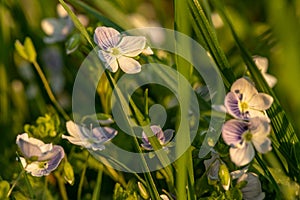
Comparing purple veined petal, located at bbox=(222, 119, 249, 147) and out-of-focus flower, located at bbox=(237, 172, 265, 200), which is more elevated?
purple veined petal, located at bbox=(222, 119, 249, 147)

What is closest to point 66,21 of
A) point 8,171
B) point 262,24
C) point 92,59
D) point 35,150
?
point 92,59

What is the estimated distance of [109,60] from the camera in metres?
0.80

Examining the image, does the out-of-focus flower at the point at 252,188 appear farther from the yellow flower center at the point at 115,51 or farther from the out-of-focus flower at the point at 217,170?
the yellow flower center at the point at 115,51

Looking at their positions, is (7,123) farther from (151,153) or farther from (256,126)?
(256,126)

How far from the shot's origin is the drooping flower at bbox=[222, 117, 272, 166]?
0.75m

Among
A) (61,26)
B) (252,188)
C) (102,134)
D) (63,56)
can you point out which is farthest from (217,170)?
(63,56)

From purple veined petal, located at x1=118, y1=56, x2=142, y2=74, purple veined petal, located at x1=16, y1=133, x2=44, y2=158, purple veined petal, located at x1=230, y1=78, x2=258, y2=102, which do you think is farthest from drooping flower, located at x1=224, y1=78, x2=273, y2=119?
purple veined petal, located at x1=16, y1=133, x2=44, y2=158

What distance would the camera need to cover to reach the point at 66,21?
120 cm

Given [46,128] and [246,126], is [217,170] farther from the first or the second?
[46,128]

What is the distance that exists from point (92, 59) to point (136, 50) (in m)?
0.22

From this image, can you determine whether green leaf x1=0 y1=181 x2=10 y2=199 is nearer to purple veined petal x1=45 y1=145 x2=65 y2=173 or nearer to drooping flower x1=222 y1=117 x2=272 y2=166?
purple veined petal x1=45 y1=145 x2=65 y2=173

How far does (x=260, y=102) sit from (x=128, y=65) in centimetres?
16

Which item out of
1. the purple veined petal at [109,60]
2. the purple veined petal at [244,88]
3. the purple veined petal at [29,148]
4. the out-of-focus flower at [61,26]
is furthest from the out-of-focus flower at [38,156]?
the out-of-focus flower at [61,26]

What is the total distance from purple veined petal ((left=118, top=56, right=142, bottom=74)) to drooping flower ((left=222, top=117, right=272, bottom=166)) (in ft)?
0.43
